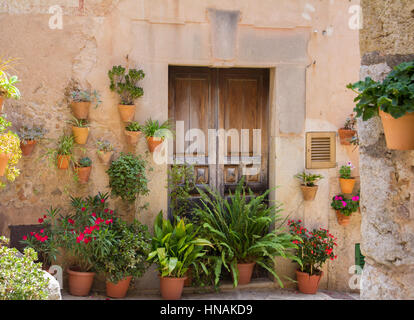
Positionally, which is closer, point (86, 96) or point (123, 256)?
point (123, 256)

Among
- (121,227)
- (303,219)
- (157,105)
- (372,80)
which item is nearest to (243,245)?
(303,219)

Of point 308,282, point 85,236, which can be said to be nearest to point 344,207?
point 308,282

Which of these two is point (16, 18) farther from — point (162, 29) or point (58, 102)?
point (162, 29)

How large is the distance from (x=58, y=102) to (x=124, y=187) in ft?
4.03

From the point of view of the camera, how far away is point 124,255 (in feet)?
15.8

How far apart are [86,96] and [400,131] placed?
151 inches

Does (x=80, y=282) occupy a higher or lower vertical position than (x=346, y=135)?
→ lower

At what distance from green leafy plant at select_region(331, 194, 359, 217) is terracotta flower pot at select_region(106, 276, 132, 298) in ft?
8.84

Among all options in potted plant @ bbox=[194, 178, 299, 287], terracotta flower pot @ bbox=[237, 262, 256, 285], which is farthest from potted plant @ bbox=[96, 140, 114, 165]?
terracotta flower pot @ bbox=[237, 262, 256, 285]

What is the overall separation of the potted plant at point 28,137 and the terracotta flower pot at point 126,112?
2.91 feet

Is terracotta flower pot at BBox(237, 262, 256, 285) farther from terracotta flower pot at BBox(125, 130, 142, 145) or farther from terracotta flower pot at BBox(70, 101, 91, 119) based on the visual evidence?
terracotta flower pot at BBox(70, 101, 91, 119)

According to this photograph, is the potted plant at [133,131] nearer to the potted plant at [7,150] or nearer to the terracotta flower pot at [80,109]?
the terracotta flower pot at [80,109]

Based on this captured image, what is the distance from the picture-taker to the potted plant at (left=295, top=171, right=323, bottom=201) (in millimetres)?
5727

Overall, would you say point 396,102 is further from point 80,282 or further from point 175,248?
point 80,282
